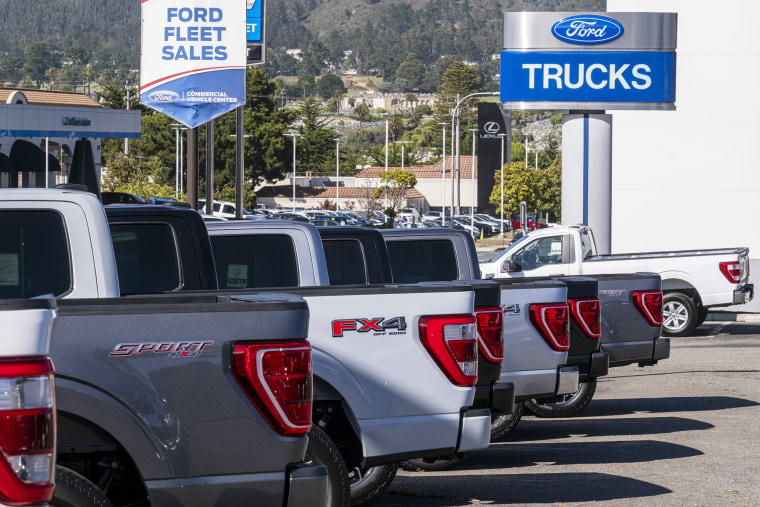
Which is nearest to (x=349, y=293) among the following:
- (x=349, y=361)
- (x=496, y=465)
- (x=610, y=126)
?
(x=349, y=361)

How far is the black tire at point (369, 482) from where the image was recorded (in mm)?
7461

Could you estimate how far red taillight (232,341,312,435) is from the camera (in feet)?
14.5

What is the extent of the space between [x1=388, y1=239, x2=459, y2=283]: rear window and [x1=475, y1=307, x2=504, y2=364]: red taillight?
10.3 feet

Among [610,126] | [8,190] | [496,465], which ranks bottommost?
[496,465]

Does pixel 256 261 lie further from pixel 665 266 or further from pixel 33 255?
pixel 665 266

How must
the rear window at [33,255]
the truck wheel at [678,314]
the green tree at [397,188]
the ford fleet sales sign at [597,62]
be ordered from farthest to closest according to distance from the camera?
the green tree at [397,188] → the ford fleet sales sign at [597,62] → the truck wheel at [678,314] → the rear window at [33,255]

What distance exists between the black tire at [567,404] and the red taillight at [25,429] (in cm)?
923

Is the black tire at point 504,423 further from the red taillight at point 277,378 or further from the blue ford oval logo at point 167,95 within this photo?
the red taillight at point 277,378

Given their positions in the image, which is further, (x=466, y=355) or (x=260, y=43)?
(x=260, y=43)

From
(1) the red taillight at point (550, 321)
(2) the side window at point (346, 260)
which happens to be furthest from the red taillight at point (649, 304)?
(2) the side window at point (346, 260)

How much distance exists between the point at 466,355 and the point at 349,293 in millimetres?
773

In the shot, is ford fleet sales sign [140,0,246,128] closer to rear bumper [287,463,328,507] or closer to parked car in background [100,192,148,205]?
rear bumper [287,463,328,507]

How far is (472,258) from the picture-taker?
10.6 meters

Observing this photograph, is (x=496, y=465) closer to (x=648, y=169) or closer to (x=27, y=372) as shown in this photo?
(x=27, y=372)
